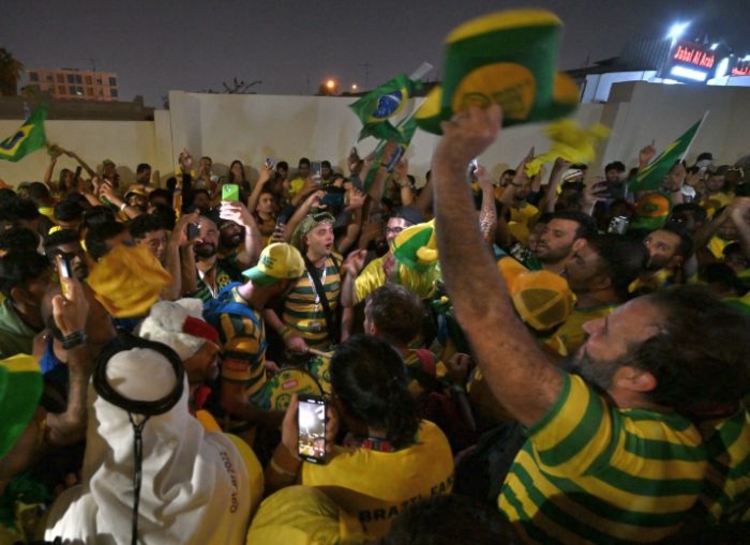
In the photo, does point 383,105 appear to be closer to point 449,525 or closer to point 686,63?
point 449,525

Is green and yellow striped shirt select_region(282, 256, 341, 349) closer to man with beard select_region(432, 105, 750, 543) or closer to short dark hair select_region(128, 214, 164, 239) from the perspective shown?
short dark hair select_region(128, 214, 164, 239)

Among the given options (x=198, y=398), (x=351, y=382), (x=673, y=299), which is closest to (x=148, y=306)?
(x=198, y=398)

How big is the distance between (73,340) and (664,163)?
5.36m

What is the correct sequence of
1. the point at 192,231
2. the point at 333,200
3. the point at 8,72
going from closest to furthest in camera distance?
the point at 192,231 < the point at 333,200 < the point at 8,72

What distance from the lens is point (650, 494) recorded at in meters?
1.09

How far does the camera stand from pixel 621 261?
2699 millimetres

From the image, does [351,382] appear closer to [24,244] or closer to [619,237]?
[619,237]

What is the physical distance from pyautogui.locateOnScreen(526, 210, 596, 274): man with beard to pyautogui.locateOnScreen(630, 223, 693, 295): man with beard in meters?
0.75

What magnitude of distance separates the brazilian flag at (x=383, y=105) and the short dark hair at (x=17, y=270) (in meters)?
3.36

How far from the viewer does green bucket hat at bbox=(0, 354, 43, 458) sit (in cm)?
114

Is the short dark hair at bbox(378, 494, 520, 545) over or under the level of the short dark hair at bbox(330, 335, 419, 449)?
over

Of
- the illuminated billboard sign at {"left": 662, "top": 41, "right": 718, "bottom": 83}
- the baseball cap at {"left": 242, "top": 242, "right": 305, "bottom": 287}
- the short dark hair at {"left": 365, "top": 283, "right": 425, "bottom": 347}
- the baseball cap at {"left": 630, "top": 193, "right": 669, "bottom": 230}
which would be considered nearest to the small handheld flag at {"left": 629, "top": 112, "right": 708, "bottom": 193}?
the baseball cap at {"left": 630, "top": 193, "right": 669, "bottom": 230}

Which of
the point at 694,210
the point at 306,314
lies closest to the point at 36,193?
the point at 306,314

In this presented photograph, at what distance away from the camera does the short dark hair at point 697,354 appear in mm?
1104
